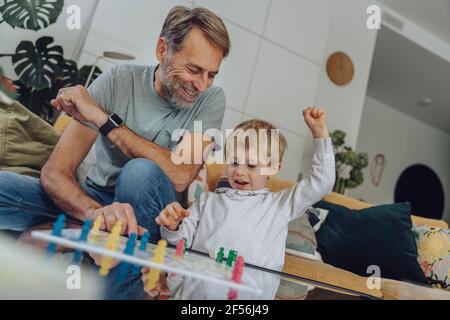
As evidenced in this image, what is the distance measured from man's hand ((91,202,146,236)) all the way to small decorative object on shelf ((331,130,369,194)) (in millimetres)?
1292

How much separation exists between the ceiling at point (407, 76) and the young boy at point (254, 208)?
164 cm

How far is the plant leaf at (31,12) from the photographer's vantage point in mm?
1067

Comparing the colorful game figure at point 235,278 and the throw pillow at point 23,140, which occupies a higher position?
the throw pillow at point 23,140

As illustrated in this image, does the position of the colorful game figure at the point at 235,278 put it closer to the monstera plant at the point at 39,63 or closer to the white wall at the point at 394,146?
the monstera plant at the point at 39,63

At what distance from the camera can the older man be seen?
2.90ft

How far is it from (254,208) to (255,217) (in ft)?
0.08

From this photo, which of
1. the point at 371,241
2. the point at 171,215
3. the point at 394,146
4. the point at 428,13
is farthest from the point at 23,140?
the point at 394,146

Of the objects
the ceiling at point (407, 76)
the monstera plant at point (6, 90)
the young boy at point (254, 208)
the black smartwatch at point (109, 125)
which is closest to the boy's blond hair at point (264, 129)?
the young boy at point (254, 208)

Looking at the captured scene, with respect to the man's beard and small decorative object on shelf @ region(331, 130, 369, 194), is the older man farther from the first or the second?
small decorative object on shelf @ region(331, 130, 369, 194)

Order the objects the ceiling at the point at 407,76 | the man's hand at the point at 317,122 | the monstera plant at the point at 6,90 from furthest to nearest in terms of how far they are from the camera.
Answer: the ceiling at the point at 407,76 → the monstera plant at the point at 6,90 → the man's hand at the point at 317,122

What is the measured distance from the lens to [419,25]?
2.25 m

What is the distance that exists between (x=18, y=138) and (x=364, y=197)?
2.71m

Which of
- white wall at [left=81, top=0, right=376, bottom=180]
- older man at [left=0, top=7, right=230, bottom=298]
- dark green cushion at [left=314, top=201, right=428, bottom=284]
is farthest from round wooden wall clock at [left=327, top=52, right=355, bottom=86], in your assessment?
older man at [left=0, top=7, right=230, bottom=298]
